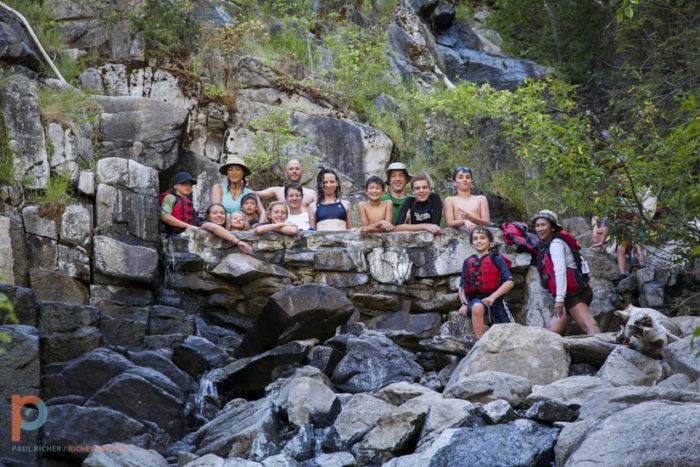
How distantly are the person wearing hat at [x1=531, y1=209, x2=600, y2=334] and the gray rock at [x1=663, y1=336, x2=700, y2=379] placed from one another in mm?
1939

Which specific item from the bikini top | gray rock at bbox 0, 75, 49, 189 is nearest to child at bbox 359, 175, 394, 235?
the bikini top

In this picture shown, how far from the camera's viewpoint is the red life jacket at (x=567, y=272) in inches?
383

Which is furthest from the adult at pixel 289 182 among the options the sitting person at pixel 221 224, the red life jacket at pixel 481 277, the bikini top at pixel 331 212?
the red life jacket at pixel 481 277

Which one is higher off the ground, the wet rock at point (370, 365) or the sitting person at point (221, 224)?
the sitting person at point (221, 224)

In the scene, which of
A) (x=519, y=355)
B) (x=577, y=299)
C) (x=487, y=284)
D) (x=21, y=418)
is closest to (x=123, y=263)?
(x=21, y=418)

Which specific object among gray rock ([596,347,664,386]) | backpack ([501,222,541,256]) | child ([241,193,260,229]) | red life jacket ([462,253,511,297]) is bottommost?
gray rock ([596,347,664,386])

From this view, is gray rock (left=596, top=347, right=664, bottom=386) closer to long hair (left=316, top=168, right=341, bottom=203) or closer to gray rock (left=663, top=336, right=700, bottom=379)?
gray rock (left=663, top=336, right=700, bottom=379)

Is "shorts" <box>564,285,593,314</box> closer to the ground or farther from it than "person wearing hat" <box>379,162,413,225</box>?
closer to the ground

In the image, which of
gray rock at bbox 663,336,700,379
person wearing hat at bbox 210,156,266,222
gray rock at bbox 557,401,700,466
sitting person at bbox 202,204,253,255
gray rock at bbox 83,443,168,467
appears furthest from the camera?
person wearing hat at bbox 210,156,266,222

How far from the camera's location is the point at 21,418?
6938mm

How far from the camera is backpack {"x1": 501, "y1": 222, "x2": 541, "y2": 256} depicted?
11312 millimetres

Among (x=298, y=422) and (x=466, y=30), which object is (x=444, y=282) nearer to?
(x=298, y=422)

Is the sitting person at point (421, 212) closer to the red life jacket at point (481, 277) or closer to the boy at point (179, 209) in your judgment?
the red life jacket at point (481, 277)

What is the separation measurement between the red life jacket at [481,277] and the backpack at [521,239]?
5.67 feet
